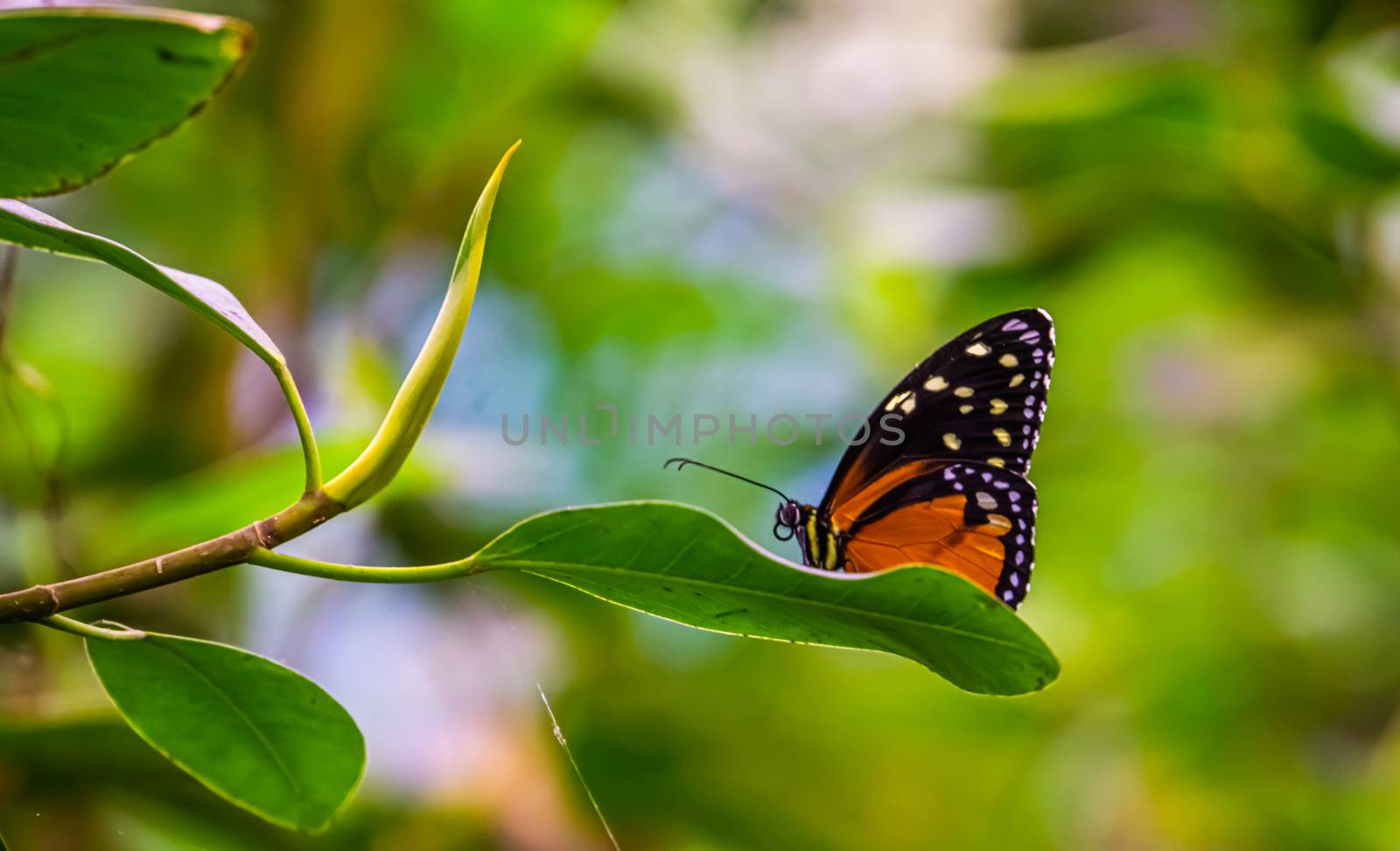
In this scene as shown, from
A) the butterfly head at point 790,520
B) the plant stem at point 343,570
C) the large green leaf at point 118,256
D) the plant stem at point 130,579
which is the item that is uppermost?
the butterfly head at point 790,520

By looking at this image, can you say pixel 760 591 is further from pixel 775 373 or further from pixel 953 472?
pixel 775 373

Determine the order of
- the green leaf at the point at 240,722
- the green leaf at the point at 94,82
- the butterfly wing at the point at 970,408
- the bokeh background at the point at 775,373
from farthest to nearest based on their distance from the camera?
the bokeh background at the point at 775,373
the butterfly wing at the point at 970,408
the green leaf at the point at 240,722
the green leaf at the point at 94,82

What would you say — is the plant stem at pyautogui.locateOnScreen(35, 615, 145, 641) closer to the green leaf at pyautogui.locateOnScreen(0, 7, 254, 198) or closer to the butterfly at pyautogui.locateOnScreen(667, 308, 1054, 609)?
the green leaf at pyautogui.locateOnScreen(0, 7, 254, 198)

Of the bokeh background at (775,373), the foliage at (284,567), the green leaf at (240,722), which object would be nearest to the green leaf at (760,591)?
the foliage at (284,567)

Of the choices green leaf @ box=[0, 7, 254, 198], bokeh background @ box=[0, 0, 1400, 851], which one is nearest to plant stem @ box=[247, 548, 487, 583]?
green leaf @ box=[0, 7, 254, 198]

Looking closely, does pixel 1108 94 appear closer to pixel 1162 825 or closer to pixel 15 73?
pixel 1162 825

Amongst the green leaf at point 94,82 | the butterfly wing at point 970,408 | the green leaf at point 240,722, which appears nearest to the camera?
the green leaf at point 94,82

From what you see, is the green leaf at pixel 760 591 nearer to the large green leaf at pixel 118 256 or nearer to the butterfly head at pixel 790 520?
the large green leaf at pixel 118 256

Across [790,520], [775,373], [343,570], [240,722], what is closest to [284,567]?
[343,570]
